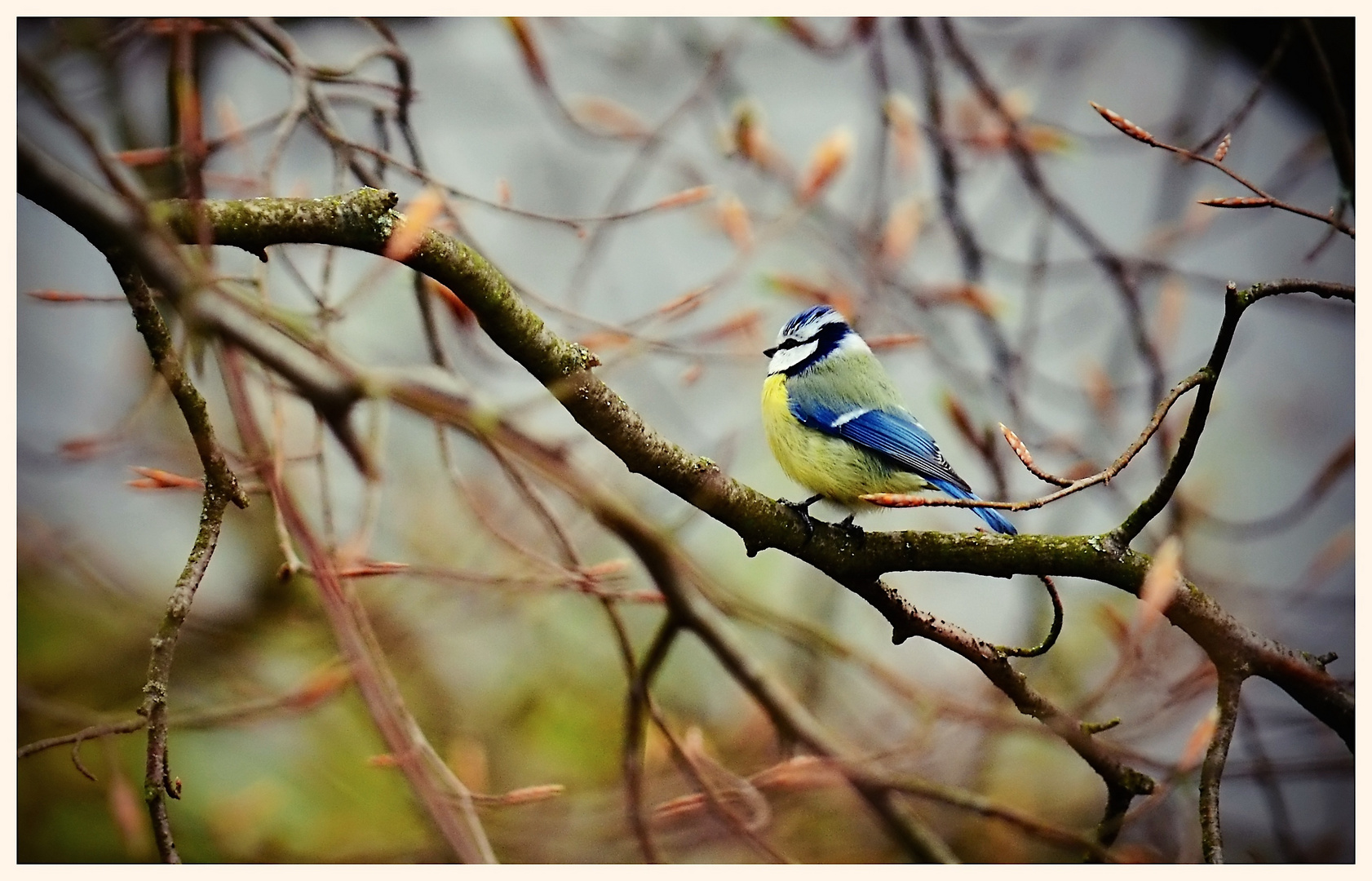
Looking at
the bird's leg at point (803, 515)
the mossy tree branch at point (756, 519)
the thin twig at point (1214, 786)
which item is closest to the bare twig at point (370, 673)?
the mossy tree branch at point (756, 519)

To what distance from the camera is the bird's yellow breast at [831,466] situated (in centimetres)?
132

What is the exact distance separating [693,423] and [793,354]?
19cm

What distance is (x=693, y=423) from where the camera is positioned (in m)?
1.53

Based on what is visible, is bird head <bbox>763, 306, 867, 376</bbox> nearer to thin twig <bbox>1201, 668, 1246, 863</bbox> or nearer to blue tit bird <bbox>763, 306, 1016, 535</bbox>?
blue tit bird <bbox>763, 306, 1016, 535</bbox>

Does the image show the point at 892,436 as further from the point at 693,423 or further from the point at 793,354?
the point at 693,423

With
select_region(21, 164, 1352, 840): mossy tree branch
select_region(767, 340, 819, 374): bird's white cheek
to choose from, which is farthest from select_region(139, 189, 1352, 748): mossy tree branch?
select_region(767, 340, 819, 374): bird's white cheek

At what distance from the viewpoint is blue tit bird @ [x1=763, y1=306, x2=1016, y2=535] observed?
1.32m

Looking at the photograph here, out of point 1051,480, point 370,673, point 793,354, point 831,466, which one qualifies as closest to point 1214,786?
point 1051,480

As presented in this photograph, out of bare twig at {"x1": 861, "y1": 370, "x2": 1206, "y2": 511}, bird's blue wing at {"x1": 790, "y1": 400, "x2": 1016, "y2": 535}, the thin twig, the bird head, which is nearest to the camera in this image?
bare twig at {"x1": 861, "y1": 370, "x2": 1206, "y2": 511}

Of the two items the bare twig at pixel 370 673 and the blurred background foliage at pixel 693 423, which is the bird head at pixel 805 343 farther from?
the bare twig at pixel 370 673

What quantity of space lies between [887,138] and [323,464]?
928 millimetres

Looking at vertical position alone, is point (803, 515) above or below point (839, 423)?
below

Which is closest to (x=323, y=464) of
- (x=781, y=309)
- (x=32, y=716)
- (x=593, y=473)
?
(x=593, y=473)

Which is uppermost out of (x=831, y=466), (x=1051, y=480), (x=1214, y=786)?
(x=831, y=466)
